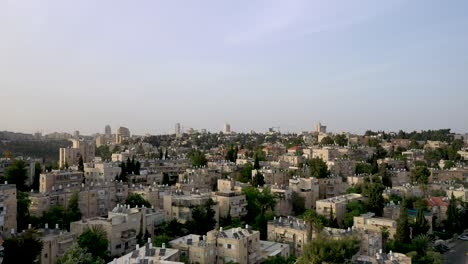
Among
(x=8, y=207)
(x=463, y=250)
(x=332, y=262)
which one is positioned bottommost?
(x=463, y=250)

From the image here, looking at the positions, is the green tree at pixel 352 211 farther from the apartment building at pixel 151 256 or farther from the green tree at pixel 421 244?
the apartment building at pixel 151 256

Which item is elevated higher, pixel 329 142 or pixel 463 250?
pixel 329 142

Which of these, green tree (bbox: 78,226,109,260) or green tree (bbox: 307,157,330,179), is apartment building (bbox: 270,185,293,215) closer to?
green tree (bbox: 307,157,330,179)

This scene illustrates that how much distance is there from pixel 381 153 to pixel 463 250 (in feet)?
116

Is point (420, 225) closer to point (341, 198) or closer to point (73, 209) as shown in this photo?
point (341, 198)

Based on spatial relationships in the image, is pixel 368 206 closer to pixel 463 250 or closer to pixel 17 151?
pixel 463 250

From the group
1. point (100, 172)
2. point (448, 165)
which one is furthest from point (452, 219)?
point (100, 172)

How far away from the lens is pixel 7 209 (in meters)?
23.8

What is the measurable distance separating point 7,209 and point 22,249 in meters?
6.43

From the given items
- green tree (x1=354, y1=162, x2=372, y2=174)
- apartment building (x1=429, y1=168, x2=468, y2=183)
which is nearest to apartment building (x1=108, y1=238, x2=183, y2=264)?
green tree (x1=354, y1=162, x2=372, y2=174)

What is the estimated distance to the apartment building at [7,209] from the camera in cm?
2339

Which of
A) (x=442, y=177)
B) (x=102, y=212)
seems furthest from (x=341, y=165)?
(x=102, y=212)

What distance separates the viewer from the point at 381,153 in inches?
2549

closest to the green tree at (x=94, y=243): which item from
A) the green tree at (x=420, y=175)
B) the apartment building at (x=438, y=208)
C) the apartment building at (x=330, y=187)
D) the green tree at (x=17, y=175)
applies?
the green tree at (x=17, y=175)
